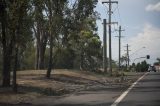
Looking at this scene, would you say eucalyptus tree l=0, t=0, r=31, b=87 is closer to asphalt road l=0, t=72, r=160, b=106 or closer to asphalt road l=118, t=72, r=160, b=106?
asphalt road l=0, t=72, r=160, b=106

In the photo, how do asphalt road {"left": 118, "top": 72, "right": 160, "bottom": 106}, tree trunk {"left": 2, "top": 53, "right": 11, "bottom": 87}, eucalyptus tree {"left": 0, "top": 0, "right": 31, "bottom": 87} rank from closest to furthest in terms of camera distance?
1. asphalt road {"left": 118, "top": 72, "right": 160, "bottom": 106}
2. eucalyptus tree {"left": 0, "top": 0, "right": 31, "bottom": 87}
3. tree trunk {"left": 2, "top": 53, "right": 11, "bottom": 87}

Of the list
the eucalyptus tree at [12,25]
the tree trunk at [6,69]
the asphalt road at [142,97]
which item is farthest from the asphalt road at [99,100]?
the tree trunk at [6,69]

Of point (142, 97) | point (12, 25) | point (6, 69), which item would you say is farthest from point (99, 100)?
point (6, 69)

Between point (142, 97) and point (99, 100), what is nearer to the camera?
point (99, 100)

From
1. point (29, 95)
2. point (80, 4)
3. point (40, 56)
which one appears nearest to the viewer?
point (29, 95)

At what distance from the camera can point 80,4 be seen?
43.2 meters

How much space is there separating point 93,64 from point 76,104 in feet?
205

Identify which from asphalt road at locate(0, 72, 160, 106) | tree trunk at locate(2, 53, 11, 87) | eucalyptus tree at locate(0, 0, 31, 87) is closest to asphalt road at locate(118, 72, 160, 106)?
asphalt road at locate(0, 72, 160, 106)

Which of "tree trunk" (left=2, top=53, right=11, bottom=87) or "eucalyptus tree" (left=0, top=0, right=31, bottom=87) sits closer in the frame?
"eucalyptus tree" (left=0, top=0, right=31, bottom=87)

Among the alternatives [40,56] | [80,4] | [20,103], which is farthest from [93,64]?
[20,103]

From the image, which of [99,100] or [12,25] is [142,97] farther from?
[12,25]

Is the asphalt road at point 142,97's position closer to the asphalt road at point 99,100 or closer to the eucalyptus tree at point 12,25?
the asphalt road at point 99,100

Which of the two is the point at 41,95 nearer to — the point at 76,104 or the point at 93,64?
the point at 76,104

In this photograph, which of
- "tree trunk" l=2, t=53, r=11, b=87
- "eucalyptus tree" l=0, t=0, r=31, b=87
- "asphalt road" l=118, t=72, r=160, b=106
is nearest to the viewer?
"asphalt road" l=118, t=72, r=160, b=106
